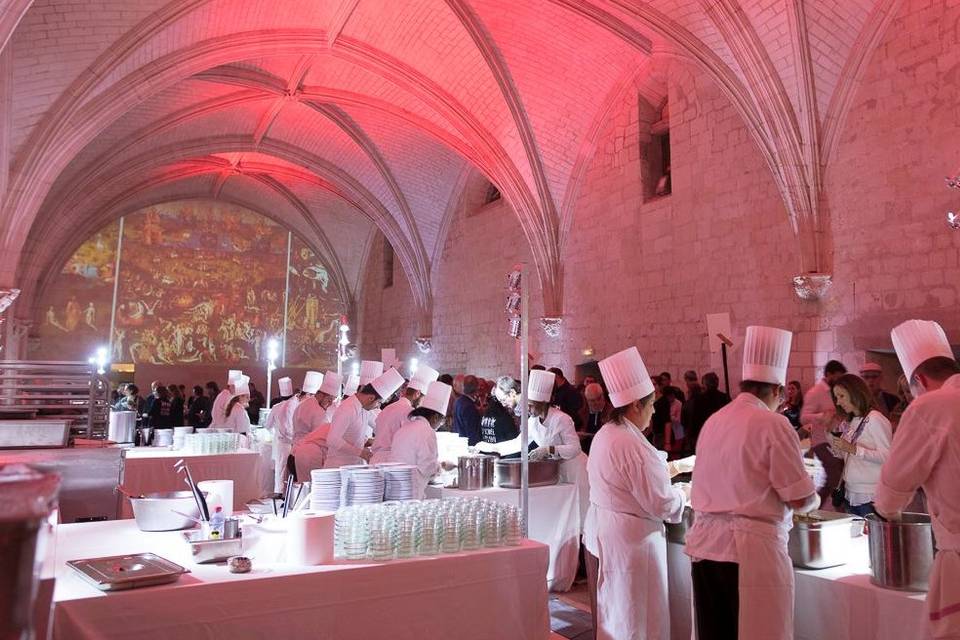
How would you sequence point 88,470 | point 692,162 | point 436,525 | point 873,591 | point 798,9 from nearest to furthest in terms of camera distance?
1. point 873,591
2. point 436,525
3. point 88,470
4. point 798,9
5. point 692,162

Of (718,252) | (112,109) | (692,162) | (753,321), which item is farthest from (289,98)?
(753,321)

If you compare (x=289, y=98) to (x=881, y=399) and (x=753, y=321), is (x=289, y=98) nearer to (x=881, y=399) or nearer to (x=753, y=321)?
(x=753, y=321)

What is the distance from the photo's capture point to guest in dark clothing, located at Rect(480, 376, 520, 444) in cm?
662

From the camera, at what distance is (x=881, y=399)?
627 centimetres

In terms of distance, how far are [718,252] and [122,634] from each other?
8.13m

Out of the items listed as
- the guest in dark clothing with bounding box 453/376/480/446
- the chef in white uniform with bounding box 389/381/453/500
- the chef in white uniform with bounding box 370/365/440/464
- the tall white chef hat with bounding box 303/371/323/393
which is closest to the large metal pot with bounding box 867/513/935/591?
the chef in white uniform with bounding box 389/381/453/500

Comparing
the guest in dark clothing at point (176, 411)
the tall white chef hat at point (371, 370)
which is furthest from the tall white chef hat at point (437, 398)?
the guest in dark clothing at point (176, 411)

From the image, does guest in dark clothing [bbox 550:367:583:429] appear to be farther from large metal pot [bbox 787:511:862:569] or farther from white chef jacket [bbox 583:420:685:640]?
large metal pot [bbox 787:511:862:569]

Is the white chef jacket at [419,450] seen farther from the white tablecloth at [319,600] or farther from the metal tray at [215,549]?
the metal tray at [215,549]

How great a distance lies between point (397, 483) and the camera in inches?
137

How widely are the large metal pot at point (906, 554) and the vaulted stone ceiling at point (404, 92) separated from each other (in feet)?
18.8

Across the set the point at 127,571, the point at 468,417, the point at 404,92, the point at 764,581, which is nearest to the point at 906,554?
the point at 764,581

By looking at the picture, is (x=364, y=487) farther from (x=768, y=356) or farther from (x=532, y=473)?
(x=532, y=473)

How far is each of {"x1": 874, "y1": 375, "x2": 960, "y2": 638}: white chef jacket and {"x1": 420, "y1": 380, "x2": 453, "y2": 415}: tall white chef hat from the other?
9.48ft
